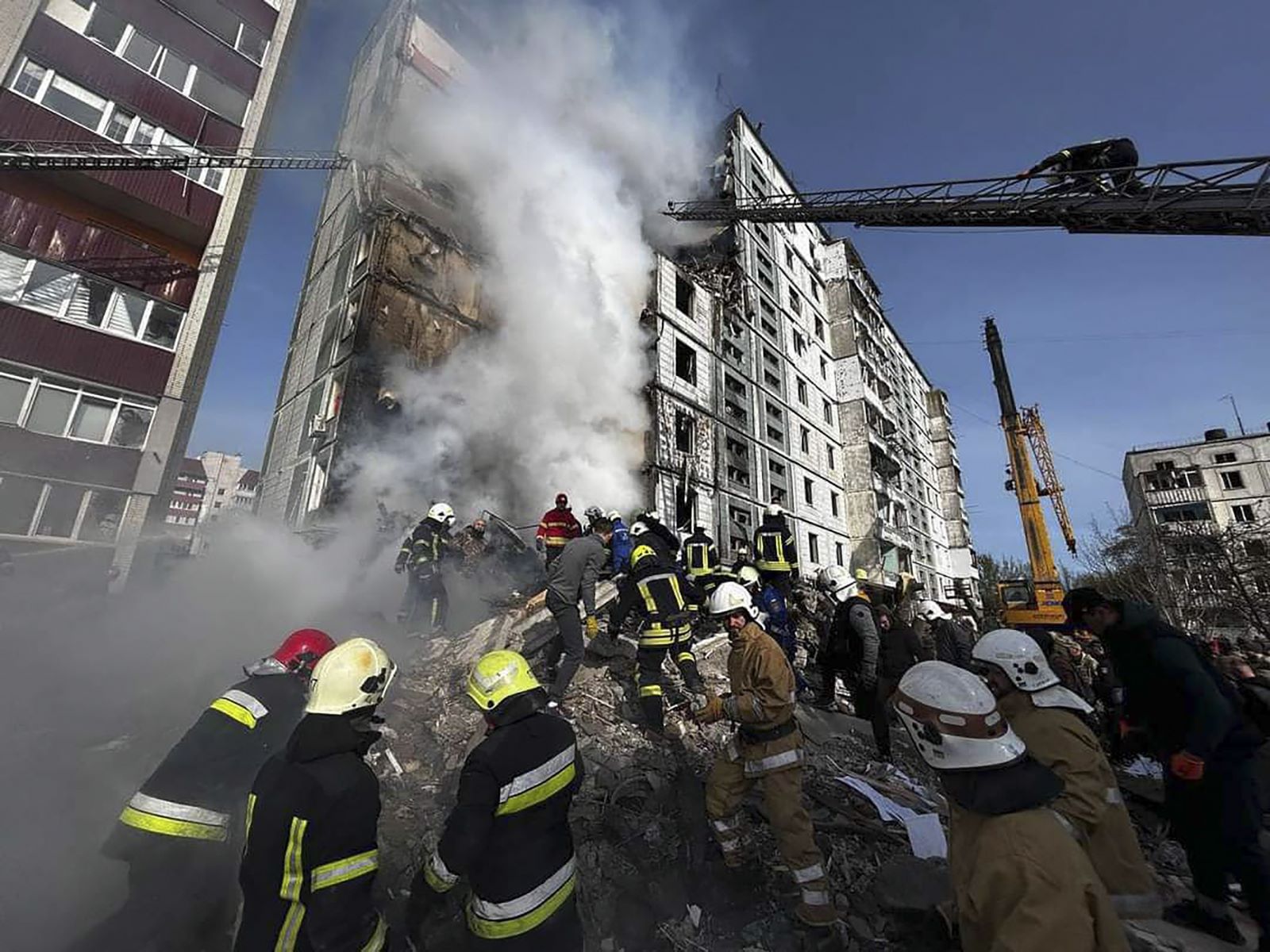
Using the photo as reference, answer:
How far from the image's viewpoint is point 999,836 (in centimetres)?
156

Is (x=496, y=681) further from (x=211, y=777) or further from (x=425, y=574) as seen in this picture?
(x=425, y=574)

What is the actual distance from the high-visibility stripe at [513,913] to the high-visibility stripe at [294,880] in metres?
0.65

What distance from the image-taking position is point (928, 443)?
144 feet

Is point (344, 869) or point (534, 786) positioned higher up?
point (534, 786)

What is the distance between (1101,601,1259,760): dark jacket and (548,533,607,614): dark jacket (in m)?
4.20

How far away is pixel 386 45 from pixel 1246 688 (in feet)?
79.8

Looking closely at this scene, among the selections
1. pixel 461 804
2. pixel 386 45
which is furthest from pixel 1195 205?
pixel 386 45

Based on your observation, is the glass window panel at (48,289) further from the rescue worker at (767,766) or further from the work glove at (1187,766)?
the work glove at (1187,766)

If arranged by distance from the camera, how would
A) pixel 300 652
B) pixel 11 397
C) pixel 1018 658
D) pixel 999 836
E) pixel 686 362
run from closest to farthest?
pixel 999 836 → pixel 1018 658 → pixel 300 652 → pixel 11 397 → pixel 686 362

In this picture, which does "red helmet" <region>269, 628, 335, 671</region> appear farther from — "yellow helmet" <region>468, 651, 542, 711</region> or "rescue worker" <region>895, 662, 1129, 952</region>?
"rescue worker" <region>895, 662, 1129, 952</region>

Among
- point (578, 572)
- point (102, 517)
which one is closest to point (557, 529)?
point (578, 572)

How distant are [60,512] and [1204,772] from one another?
16705 millimetres

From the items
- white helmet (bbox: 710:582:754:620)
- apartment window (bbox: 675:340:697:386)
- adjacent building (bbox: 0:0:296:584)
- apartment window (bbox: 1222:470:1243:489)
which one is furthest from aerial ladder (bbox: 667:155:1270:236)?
apartment window (bbox: 1222:470:1243:489)

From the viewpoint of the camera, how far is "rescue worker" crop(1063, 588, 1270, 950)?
9.32 ft
